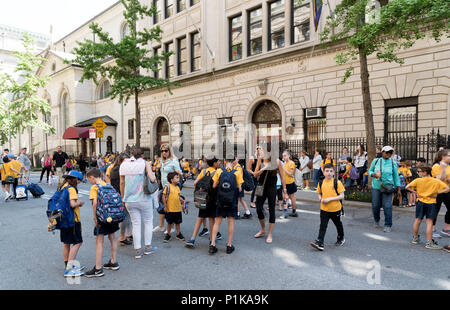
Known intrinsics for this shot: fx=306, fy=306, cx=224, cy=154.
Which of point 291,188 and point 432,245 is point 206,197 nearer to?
point 291,188

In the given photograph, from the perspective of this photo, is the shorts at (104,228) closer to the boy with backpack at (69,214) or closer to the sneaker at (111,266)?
the boy with backpack at (69,214)

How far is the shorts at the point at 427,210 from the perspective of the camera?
5547mm

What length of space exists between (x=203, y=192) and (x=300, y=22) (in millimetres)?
14134

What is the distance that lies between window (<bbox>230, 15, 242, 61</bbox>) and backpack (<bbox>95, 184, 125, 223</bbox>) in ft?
55.1

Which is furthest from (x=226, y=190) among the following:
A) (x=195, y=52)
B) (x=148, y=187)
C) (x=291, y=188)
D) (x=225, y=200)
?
(x=195, y=52)

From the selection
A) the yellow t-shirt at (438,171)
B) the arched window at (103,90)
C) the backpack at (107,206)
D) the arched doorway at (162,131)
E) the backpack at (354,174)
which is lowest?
the backpack at (354,174)

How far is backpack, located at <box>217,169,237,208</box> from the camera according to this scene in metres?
5.29

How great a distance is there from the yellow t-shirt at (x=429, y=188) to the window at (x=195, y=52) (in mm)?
18448

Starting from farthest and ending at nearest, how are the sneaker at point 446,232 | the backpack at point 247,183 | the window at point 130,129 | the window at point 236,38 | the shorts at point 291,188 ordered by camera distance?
the window at point 130,129
the window at point 236,38
the shorts at point 291,188
the backpack at point 247,183
the sneaker at point 446,232

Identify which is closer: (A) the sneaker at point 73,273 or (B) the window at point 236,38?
(A) the sneaker at point 73,273

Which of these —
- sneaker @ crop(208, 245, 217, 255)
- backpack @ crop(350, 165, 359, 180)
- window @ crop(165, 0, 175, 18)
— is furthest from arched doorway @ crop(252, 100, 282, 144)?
sneaker @ crop(208, 245, 217, 255)

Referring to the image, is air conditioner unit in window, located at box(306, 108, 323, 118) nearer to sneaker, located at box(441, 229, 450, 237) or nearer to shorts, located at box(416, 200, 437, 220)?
sneaker, located at box(441, 229, 450, 237)

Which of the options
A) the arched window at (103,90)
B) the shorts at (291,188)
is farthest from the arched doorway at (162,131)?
the shorts at (291,188)

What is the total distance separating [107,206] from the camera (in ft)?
13.9
